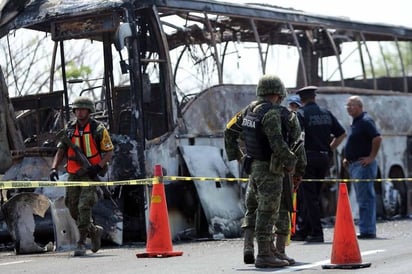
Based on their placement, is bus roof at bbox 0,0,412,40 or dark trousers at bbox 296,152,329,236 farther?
bus roof at bbox 0,0,412,40

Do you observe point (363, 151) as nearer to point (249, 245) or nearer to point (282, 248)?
point (282, 248)

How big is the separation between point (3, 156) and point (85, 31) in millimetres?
2058

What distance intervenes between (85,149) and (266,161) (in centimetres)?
321

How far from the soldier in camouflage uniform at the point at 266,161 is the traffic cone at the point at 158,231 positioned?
1563 millimetres

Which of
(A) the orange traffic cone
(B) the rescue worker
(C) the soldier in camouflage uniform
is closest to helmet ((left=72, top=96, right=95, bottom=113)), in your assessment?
(B) the rescue worker

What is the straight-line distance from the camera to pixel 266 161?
10203mm

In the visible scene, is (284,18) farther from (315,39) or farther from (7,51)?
(7,51)

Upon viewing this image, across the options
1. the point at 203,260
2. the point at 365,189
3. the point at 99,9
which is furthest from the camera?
the point at 99,9

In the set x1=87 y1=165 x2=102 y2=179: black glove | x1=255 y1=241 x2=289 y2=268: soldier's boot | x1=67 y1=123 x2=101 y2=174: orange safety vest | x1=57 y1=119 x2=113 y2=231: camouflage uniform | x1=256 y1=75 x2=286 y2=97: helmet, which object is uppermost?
x1=256 y1=75 x2=286 y2=97: helmet

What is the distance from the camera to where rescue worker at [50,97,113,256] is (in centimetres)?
1258

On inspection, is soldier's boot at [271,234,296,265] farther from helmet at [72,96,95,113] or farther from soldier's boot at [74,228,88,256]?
helmet at [72,96,95,113]

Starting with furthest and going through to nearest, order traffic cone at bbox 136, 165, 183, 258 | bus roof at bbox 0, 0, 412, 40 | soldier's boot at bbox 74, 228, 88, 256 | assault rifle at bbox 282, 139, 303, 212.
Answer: bus roof at bbox 0, 0, 412, 40, soldier's boot at bbox 74, 228, 88, 256, traffic cone at bbox 136, 165, 183, 258, assault rifle at bbox 282, 139, 303, 212

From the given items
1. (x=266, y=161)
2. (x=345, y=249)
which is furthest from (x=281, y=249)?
(x=266, y=161)

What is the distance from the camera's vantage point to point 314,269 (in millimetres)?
9891
